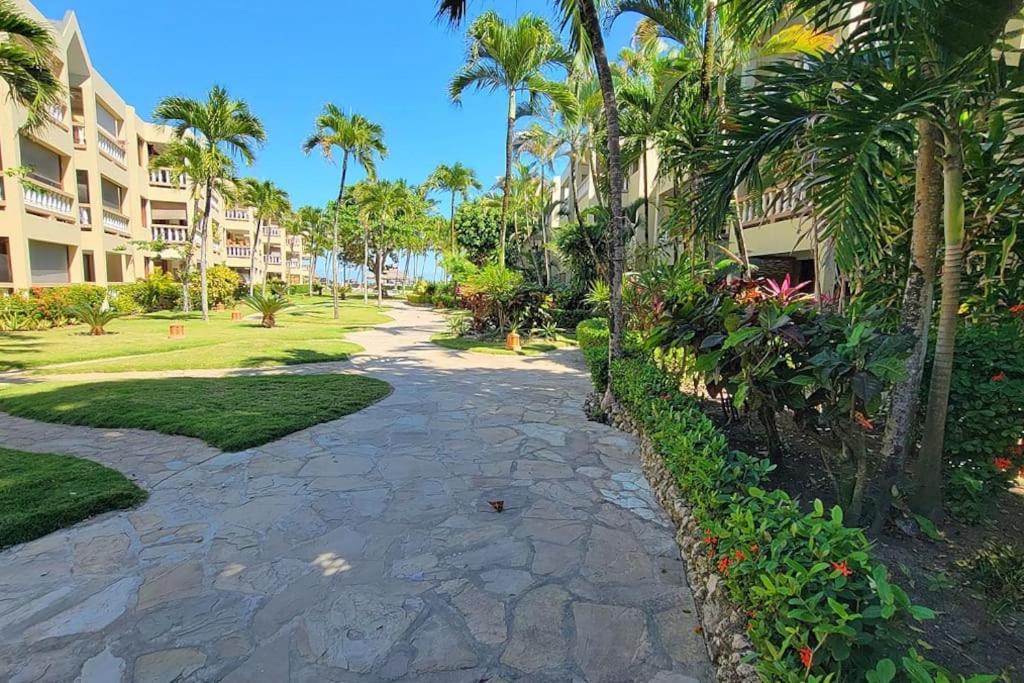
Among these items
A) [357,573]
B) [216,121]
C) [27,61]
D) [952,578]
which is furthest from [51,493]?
[216,121]

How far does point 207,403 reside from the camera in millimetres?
7066

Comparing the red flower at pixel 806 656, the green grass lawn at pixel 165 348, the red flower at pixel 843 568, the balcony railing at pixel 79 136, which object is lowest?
Result: the green grass lawn at pixel 165 348

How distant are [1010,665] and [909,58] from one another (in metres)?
3.18

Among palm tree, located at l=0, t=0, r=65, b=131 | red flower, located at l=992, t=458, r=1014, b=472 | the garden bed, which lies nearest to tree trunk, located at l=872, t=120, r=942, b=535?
the garden bed

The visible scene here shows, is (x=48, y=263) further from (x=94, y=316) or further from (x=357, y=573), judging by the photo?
(x=357, y=573)

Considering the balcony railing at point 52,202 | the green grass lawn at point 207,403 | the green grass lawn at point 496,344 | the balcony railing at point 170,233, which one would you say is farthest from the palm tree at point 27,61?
the balcony railing at point 170,233

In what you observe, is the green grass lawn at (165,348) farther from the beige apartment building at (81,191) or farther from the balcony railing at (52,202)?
the balcony railing at (52,202)

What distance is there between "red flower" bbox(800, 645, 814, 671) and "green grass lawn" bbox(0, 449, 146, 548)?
4.60m

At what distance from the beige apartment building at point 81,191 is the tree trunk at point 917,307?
1434 centimetres

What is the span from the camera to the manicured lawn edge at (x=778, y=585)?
1615mm

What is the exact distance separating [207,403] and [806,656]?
296 inches

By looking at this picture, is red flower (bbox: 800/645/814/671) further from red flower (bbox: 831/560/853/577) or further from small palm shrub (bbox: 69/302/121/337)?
small palm shrub (bbox: 69/302/121/337)

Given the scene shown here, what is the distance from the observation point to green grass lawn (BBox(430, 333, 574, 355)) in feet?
44.2

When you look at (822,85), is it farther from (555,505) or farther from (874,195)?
(555,505)
